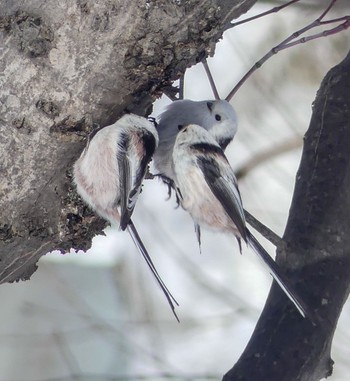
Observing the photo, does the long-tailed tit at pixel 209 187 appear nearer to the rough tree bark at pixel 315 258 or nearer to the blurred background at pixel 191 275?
the rough tree bark at pixel 315 258

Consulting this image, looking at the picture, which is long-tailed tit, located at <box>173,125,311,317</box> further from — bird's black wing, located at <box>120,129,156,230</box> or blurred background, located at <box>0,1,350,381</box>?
blurred background, located at <box>0,1,350,381</box>

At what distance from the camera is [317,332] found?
1.09m

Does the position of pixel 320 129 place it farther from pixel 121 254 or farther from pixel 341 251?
pixel 121 254

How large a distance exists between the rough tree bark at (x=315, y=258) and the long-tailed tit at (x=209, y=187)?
4 centimetres

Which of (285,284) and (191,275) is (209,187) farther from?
(191,275)

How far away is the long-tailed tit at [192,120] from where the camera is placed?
1203mm

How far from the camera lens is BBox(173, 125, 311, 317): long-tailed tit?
112cm

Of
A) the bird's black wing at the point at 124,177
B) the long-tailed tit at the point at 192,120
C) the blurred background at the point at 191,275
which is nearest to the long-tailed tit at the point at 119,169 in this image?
the bird's black wing at the point at 124,177

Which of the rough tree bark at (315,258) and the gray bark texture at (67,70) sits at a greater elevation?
the gray bark texture at (67,70)

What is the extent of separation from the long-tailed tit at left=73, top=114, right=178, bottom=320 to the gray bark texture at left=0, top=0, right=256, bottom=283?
3cm

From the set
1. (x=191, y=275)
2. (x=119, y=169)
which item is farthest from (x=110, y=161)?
(x=191, y=275)

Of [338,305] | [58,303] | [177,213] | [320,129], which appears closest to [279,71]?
[177,213]

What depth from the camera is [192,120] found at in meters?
1.25

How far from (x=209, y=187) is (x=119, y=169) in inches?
6.5
